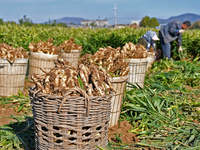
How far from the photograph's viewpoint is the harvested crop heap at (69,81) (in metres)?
2.17

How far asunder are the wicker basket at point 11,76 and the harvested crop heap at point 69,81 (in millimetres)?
2570

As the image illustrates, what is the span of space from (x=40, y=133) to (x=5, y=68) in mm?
2851

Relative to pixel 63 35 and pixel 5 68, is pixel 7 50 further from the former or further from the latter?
pixel 63 35

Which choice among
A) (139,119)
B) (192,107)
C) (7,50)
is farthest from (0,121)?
(192,107)

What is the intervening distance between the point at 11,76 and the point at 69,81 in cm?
293

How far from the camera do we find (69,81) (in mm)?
2248

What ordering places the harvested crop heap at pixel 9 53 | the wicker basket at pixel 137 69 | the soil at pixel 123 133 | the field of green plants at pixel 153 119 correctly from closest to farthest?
the field of green plants at pixel 153 119 < the soil at pixel 123 133 < the harvested crop heap at pixel 9 53 < the wicker basket at pixel 137 69

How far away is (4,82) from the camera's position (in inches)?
188

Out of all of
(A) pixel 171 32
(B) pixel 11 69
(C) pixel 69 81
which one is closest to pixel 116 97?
(C) pixel 69 81

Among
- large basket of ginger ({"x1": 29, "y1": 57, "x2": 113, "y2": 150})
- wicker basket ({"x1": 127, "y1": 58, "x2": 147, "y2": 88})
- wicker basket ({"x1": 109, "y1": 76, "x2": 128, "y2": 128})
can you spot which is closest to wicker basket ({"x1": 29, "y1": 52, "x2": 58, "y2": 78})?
wicker basket ({"x1": 127, "y1": 58, "x2": 147, "y2": 88})

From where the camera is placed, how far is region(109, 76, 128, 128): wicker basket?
338 cm

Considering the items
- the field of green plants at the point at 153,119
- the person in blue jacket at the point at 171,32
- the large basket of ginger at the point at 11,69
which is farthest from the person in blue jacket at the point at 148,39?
the large basket of ginger at the point at 11,69

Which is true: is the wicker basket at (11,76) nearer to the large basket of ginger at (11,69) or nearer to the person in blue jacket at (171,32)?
the large basket of ginger at (11,69)

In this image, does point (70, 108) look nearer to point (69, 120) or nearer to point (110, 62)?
point (69, 120)
